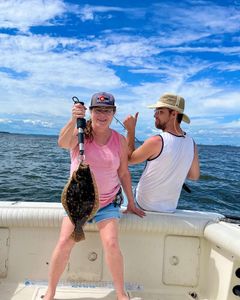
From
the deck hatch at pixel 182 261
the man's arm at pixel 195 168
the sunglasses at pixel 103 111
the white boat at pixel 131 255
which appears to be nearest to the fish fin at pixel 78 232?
the white boat at pixel 131 255

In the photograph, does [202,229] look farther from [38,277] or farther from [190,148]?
[38,277]

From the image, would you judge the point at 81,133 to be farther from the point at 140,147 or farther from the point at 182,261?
the point at 182,261

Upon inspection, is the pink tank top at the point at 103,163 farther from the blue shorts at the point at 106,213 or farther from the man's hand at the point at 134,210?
the man's hand at the point at 134,210

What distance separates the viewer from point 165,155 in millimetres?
3641

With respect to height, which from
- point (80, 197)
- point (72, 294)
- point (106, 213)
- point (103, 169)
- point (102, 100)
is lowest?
point (72, 294)

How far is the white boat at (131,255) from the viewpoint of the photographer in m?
3.66

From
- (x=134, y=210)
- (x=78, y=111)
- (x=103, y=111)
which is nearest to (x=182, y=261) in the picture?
(x=134, y=210)

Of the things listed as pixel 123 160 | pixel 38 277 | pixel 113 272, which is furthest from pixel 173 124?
pixel 38 277

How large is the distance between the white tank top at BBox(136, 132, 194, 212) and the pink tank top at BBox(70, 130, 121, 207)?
45 centimetres

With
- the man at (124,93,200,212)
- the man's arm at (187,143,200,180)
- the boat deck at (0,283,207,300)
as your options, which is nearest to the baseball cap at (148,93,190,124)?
the man at (124,93,200,212)

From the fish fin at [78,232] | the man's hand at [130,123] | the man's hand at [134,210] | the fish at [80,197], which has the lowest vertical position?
the fish fin at [78,232]

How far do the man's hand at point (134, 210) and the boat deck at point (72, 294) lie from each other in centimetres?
78

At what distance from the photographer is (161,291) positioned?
380 centimetres

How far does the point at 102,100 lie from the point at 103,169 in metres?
0.63
